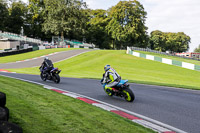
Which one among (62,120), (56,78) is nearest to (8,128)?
(62,120)

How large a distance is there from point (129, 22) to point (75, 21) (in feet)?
54.3

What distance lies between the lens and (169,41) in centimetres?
10950

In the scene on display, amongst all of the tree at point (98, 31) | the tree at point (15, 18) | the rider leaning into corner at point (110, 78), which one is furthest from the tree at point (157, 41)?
the rider leaning into corner at point (110, 78)

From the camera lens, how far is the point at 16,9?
75.6m

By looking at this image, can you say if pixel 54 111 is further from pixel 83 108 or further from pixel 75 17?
pixel 75 17

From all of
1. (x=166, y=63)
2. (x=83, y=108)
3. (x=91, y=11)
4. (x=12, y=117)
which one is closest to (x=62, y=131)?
(x=12, y=117)

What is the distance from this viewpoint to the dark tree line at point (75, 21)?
68.8 metres

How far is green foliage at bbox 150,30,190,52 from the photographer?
10906 centimetres

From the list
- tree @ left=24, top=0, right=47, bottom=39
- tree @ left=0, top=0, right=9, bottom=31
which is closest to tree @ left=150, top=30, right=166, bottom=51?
tree @ left=24, top=0, right=47, bottom=39

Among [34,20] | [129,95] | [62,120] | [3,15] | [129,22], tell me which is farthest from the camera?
[34,20]

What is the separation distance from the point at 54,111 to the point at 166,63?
3024 centimetres

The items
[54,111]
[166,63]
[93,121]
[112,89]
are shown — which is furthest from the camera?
[166,63]

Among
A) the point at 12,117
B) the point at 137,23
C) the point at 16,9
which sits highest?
the point at 16,9

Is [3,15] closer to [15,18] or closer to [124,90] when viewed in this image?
[15,18]
